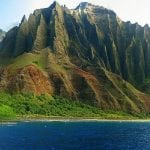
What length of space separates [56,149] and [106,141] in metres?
26.1

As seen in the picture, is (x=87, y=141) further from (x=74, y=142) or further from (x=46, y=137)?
(x=46, y=137)

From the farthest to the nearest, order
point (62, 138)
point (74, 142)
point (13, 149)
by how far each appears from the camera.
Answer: point (62, 138) < point (74, 142) < point (13, 149)

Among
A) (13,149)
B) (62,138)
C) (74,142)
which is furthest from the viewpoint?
(62,138)

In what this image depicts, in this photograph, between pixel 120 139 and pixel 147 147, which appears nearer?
pixel 147 147

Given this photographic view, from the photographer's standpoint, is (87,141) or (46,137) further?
(46,137)

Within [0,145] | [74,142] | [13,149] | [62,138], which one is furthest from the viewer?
[62,138]

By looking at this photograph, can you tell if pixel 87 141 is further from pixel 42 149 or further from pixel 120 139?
pixel 42 149

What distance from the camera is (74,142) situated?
130m

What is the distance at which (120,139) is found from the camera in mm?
143375

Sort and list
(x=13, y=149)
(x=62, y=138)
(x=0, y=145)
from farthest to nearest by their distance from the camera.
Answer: (x=62, y=138)
(x=0, y=145)
(x=13, y=149)

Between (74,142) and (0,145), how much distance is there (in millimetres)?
20821

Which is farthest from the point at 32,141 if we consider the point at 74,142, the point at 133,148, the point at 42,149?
the point at 133,148

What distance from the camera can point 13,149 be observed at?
11100 centimetres

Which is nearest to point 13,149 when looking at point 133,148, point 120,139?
point 133,148
